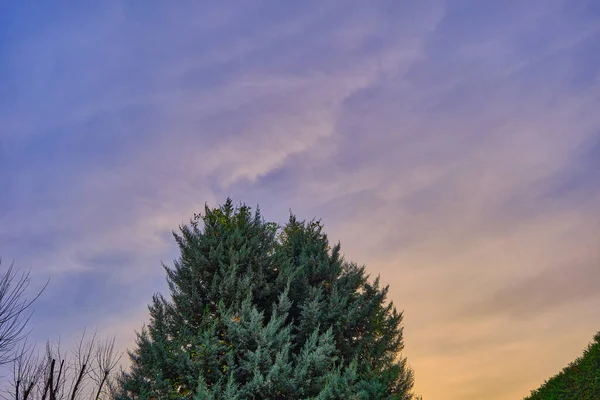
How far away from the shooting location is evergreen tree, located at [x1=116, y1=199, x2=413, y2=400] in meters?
15.6

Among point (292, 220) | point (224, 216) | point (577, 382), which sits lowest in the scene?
point (577, 382)

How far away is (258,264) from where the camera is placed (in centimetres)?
1791

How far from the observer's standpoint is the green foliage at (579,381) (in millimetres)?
11914

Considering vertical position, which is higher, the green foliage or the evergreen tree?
Answer: the evergreen tree

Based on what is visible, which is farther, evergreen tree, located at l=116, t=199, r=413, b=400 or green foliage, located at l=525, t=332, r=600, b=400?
evergreen tree, located at l=116, t=199, r=413, b=400

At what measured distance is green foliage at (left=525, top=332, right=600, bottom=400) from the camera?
11.9 metres

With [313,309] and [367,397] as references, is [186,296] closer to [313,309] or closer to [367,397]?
[313,309]

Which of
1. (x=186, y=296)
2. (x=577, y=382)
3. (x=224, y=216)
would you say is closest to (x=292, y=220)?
(x=224, y=216)

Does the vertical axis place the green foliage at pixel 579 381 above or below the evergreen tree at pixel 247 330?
below

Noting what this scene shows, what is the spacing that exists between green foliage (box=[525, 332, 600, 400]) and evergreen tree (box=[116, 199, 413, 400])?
225 inches

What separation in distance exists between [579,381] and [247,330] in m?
9.02

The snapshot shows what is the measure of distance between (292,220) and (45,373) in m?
11.9

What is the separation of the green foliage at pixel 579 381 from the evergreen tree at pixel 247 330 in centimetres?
571

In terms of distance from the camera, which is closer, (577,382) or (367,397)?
(577,382)
